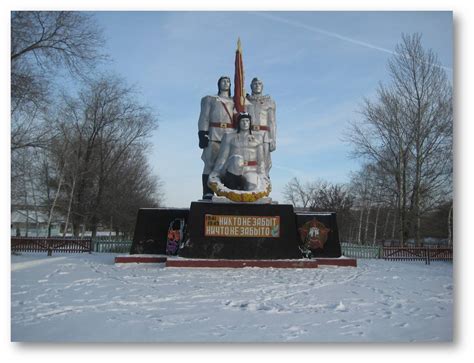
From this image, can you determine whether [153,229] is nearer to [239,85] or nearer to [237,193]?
[237,193]

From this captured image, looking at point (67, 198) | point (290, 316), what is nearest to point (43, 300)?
point (290, 316)

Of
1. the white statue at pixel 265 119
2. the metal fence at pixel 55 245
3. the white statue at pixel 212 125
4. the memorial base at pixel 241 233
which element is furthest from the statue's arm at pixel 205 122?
the metal fence at pixel 55 245

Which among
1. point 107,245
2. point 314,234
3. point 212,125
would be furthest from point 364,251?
point 107,245

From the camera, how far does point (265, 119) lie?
1149 cm

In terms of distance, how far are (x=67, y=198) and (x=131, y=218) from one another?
465cm

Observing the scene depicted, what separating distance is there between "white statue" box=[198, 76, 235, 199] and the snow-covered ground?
367cm

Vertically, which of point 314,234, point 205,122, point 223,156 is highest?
point 205,122

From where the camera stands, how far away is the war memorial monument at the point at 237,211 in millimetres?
9812

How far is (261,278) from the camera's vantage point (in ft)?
26.3

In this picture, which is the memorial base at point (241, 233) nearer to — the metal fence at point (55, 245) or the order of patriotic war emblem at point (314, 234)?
the order of patriotic war emblem at point (314, 234)

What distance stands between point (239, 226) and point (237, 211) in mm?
376

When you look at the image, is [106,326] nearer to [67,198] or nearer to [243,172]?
[243,172]

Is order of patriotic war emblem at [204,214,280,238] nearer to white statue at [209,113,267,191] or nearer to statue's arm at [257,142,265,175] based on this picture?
white statue at [209,113,267,191]

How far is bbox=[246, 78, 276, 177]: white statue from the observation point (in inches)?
447
